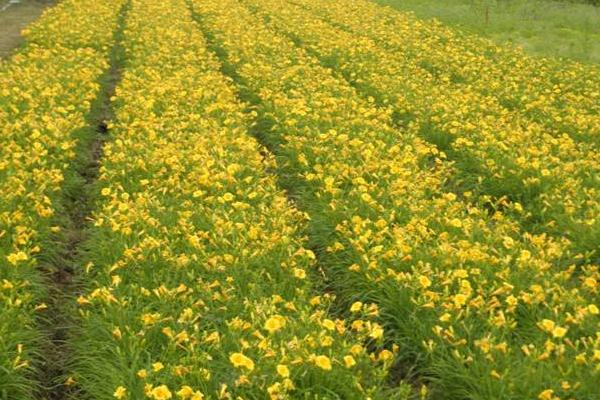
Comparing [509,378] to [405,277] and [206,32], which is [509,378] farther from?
[206,32]

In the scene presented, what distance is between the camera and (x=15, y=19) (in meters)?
21.7

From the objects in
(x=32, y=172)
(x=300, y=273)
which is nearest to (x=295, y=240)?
(x=300, y=273)

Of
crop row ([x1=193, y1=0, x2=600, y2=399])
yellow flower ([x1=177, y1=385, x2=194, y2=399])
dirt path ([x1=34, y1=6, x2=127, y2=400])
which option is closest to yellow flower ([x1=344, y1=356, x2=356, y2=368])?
crop row ([x1=193, y1=0, x2=600, y2=399])

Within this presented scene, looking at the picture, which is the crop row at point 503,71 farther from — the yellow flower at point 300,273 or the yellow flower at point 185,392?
the yellow flower at point 185,392

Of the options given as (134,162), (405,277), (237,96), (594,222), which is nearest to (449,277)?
(405,277)

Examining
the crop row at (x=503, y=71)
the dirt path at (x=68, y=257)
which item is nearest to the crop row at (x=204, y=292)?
the dirt path at (x=68, y=257)

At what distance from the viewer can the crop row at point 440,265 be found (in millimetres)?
4219

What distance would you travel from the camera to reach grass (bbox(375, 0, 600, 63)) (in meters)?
17.9

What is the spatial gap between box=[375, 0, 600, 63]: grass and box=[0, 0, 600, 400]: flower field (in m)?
6.38

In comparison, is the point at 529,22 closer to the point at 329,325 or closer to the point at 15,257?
the point at 329,325

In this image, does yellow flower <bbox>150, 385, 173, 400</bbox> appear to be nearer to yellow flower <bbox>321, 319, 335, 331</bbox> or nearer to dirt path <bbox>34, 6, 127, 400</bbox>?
dirt path <bbox>34, 6, 127, 400</bbox>

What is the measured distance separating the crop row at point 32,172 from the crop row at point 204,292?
0.44m

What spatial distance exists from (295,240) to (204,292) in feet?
4.28

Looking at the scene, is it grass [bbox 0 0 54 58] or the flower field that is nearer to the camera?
the flower field
